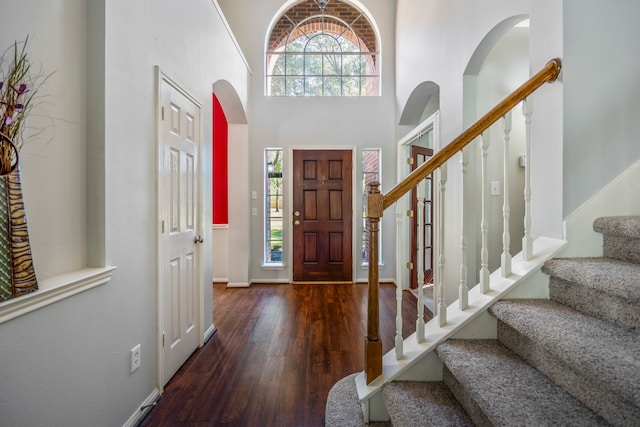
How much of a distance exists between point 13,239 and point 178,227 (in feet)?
3.67

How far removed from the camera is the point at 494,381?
1116 mm

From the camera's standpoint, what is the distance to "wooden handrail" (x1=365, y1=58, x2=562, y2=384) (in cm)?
144

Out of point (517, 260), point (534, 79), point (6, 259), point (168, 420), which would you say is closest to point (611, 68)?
point (534, 79)

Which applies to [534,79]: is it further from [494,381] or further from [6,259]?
[6,259]

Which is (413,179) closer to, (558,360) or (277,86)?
(558,360)

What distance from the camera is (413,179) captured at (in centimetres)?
148

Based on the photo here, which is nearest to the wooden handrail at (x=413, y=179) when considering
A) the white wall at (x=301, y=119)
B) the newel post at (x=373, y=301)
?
the newel post at (x=373, y=301)

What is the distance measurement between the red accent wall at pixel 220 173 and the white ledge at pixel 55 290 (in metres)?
3.10

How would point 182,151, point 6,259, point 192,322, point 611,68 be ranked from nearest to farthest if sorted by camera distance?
point 6,259 → point 611,68 → point 182,151 → point 192,322

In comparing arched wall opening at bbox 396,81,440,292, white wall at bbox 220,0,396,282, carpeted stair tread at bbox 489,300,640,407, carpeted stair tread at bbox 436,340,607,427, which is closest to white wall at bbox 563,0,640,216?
carpeted stair tread at bbox 489,300,640,407

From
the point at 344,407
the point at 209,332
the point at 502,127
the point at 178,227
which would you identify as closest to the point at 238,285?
the point at 209,332

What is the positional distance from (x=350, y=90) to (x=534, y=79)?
3.28m

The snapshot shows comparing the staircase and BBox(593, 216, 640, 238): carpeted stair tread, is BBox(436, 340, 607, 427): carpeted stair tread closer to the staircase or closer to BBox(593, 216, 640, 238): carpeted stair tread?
the staircase

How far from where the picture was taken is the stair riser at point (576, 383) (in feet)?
2.82
